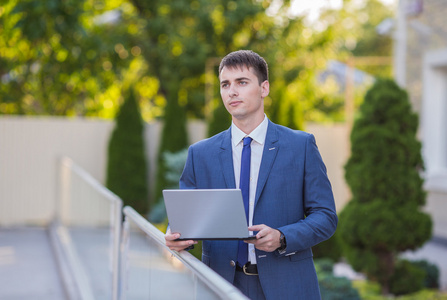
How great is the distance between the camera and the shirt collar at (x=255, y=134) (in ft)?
8.10

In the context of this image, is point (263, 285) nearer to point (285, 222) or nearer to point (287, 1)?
point (285, 222)

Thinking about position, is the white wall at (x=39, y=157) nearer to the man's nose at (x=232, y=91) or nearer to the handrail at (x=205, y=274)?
the handrail at (x=205, y=274)

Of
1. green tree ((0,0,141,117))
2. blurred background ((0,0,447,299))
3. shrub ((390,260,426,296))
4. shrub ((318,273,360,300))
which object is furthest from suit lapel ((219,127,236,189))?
green tree ((0,0,141,117))

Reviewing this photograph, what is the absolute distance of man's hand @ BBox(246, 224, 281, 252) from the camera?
7.14 feet

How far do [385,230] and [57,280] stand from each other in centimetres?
380

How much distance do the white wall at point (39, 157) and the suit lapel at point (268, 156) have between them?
1036 centimetres

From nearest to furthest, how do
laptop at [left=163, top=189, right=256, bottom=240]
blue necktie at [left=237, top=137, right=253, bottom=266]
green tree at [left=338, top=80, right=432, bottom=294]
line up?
1. laptop at [left=163, top=189, right=256, bottom=240]
2. blue necktie at [left=237, top=137, right=253, bottom=266]
3. green tree at [left=338, top=80, right=432, bottom=294]

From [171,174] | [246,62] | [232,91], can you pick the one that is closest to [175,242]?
[232,91]

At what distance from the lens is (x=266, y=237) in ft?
7.16

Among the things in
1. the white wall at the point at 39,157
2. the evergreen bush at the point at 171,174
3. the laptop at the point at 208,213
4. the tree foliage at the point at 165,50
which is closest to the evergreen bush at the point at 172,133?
the evergreen bush at the point at 171,174

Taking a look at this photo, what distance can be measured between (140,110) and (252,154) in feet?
35.3

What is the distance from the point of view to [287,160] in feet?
7.80

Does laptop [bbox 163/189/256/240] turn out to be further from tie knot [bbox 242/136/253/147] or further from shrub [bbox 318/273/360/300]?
shrub [bbox 318/273/360/300]

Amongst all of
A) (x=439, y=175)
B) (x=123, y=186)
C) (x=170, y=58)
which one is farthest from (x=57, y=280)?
(x=170, y=58)
